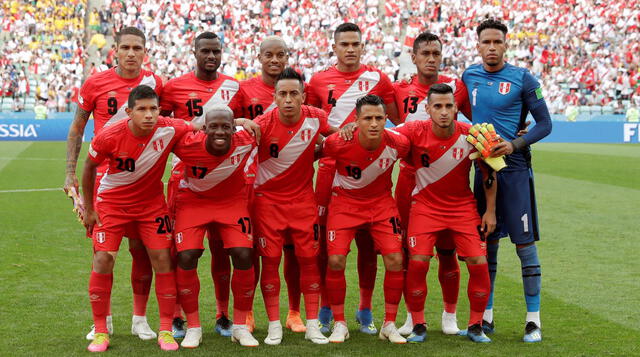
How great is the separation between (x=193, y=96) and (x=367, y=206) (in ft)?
5.94

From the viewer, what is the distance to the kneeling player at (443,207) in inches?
247

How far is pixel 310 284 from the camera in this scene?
642cm

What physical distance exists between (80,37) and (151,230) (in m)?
31.1

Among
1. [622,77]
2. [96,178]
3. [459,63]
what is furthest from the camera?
[459,63]

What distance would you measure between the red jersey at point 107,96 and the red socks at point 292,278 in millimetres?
1880

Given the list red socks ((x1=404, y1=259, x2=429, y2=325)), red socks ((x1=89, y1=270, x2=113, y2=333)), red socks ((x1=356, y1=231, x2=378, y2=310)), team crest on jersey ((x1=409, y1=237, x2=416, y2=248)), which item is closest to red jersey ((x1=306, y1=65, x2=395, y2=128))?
red socks ((x1=356, y1=231, x2=378, y2=310))

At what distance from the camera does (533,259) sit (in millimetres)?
6492

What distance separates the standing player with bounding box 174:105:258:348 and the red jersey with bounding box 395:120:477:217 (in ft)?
4.50

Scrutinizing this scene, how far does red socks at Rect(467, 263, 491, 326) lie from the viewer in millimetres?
6246

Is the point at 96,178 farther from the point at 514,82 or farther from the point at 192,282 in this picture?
the point at 514,82

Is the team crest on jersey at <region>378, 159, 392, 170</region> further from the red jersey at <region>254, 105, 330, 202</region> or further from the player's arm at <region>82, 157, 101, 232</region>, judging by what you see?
the player's arm at <region>82, 157, 101, 232</region>

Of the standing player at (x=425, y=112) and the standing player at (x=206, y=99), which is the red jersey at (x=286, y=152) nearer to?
the standing player at (x=206, y=99)

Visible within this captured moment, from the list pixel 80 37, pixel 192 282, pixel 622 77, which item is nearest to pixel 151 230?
pixel 192 282

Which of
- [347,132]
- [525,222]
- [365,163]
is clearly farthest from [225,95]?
[525,222]
